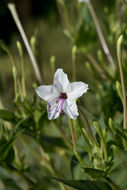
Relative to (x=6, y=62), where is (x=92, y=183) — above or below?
below

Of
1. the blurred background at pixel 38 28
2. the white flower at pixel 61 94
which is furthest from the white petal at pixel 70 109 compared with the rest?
the blurred background at pixel 38 28

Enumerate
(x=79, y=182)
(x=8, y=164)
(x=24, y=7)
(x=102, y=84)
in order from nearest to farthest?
(x=79, y=182)
(x=8, y=164)
(x=102, y=84)
(x=24, y=7)

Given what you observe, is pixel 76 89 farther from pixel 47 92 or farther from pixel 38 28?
pixel 38 28

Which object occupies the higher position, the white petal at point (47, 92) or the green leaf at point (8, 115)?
the white petal at point (47, 92)

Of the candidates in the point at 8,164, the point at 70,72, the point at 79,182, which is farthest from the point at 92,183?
the point at 70,72

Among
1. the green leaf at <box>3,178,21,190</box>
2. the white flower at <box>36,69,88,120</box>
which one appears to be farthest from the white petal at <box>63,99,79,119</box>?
the green leaf at <box>3,178,21,190</box>

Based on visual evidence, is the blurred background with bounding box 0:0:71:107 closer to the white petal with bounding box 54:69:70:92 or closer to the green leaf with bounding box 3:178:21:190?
the green leaf with bounding box 3:178:21:190

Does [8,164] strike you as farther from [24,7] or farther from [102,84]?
[24,7]

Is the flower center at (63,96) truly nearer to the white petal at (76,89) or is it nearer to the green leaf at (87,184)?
the white petal at (76,89)

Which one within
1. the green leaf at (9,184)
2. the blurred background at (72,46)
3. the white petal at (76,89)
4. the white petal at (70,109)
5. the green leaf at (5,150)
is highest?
the blurred background at (72,46)
